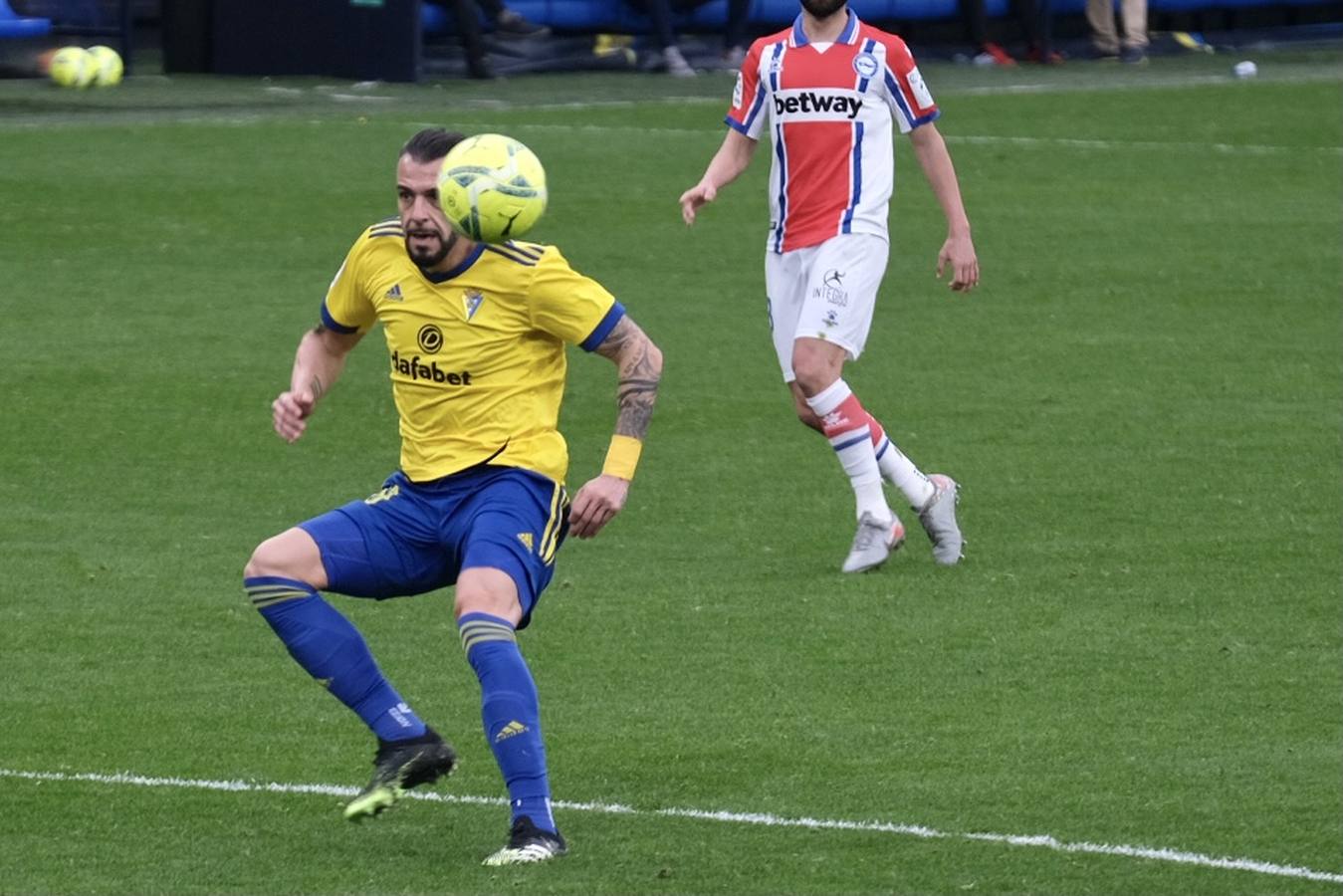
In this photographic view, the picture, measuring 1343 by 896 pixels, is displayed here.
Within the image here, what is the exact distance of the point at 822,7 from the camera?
10.2m

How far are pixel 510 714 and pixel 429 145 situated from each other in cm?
146

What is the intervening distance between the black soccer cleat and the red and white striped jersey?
4042 millimetres

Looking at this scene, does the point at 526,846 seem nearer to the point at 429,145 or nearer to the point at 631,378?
the point at 631,378

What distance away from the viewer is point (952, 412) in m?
13.7

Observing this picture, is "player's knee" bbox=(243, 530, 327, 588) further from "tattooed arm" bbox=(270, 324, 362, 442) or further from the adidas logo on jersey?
the adidas logo on jersey

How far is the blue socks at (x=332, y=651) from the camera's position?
22.0 ft

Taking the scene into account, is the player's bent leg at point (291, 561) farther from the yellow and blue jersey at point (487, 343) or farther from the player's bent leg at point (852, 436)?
the player's bent leg at point (852, 436)

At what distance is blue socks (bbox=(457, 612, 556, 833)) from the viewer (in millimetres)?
6371

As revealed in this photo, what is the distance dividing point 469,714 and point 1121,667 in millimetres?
2187

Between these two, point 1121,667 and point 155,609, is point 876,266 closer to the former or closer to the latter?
point 1121,667

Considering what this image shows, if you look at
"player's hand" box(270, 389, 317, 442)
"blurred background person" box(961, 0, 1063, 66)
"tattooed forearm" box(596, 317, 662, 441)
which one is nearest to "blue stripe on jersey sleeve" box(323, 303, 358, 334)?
"player's hand" box(270, 389, 317, 442)

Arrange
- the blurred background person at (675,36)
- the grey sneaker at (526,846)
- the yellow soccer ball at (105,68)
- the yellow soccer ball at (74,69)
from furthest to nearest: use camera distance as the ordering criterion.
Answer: the blurred background person at (675,36)
the yellow soccer ball at (105,68)
the yellow soccer ball at (74,69)
the grey sneaker at (526,846)

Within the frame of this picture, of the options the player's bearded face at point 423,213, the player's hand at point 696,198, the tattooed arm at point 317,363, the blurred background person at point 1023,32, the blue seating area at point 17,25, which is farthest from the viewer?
the blurred background person at point 1023,32

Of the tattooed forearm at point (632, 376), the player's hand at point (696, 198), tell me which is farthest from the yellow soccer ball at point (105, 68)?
the tattooed forearm at point (632, 376)
